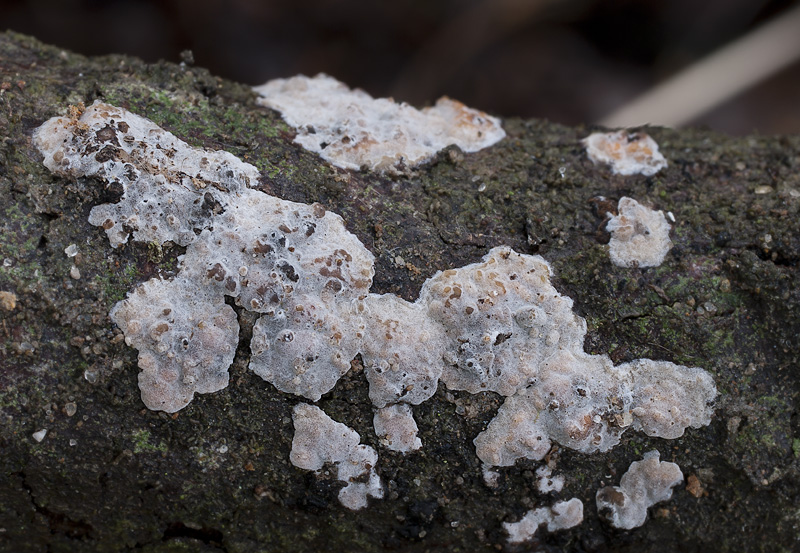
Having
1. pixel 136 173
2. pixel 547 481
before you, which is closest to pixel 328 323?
pixel 136 173

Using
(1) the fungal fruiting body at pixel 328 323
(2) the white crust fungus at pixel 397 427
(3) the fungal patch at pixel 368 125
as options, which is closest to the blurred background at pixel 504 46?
(3) the fungal patch at pixel 368 125

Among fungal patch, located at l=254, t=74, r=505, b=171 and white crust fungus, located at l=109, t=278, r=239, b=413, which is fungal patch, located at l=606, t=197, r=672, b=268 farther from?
white crust fungus, located at l=109, t=278, r=239, b=413

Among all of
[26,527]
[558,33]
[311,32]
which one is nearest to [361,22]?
[311,32]

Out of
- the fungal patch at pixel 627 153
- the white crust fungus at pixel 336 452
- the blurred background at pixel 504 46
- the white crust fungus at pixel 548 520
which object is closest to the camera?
the white crust fungus at pixel 336 452

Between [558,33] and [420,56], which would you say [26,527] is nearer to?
[420,56]

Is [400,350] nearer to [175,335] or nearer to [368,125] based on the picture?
[175,335]

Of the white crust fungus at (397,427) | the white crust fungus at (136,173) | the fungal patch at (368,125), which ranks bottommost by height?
the white crust fungus at (397,427)

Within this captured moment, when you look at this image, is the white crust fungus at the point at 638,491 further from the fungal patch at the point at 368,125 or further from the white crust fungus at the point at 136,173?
the white crust fungus at the point at 136,173
